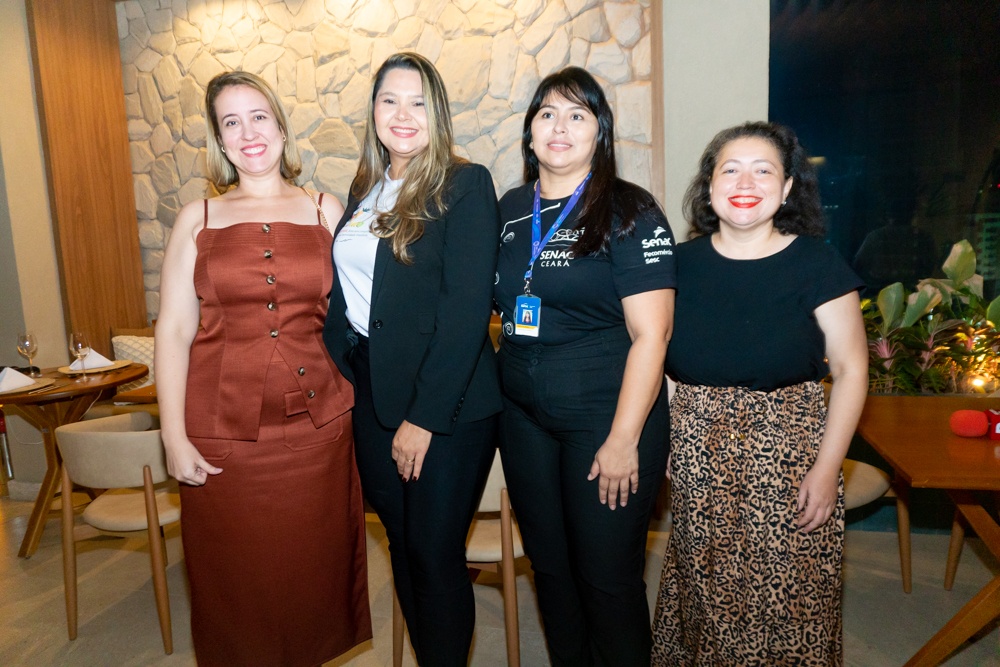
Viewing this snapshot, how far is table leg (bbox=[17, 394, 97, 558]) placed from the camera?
3.30 m

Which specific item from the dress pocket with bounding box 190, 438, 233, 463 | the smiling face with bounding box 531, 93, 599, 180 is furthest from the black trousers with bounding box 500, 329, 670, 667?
the dress pocket with bounding box 190, 438, 233, 463

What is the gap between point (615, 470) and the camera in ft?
4.93

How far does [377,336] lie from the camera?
1562 mm

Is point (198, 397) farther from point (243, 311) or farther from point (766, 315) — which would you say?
point (766, 315)

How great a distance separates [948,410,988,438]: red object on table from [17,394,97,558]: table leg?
3955mm

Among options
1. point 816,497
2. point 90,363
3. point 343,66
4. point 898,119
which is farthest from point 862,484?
point 343,66

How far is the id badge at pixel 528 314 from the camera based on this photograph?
1.56 m

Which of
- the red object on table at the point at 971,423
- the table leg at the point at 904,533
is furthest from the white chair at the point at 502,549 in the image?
the table leg at the point at 904,533

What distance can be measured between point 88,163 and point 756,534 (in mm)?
4900

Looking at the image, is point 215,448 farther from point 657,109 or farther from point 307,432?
point 657,109

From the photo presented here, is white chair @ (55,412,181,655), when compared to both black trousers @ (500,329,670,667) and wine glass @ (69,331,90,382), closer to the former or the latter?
wine glass @ (69,331,90,382)

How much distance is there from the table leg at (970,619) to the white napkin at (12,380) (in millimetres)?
4074

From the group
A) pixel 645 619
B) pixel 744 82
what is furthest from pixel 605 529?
pixel 744 82

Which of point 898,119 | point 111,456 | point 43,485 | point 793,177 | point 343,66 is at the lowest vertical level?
point 43,485
